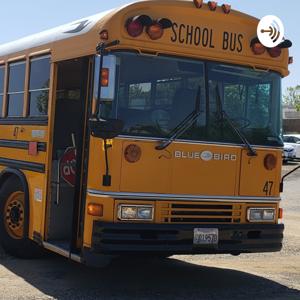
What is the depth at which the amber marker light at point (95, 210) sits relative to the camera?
20.2 ft

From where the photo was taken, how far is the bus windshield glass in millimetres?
6340

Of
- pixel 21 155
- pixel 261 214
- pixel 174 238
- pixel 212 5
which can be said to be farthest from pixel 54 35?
pixel 261 214

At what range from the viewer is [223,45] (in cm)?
683

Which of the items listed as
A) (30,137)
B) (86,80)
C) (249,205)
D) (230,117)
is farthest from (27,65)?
(249,205)

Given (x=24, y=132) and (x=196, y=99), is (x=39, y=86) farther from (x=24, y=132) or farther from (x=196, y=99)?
(x=196, y=99)

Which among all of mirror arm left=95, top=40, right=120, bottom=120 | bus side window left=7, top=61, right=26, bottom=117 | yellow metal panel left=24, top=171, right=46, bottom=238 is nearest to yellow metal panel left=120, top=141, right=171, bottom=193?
mirror arm left=95, top=40, right=120, bottom=120

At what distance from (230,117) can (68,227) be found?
87.8 inches

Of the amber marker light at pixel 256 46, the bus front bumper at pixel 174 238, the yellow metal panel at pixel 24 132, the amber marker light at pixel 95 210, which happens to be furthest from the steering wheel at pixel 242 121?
the yellow metal panel at pixel 24 132

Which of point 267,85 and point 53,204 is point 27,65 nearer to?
point 53,204

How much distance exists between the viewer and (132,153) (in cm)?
628

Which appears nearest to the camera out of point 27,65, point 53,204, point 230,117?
point 230,117

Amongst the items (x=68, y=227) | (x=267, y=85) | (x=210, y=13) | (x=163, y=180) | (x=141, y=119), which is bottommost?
(x=68, y=227)

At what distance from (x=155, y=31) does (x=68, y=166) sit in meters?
1.92

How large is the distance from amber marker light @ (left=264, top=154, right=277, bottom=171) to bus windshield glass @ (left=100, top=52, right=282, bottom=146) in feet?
0.45
